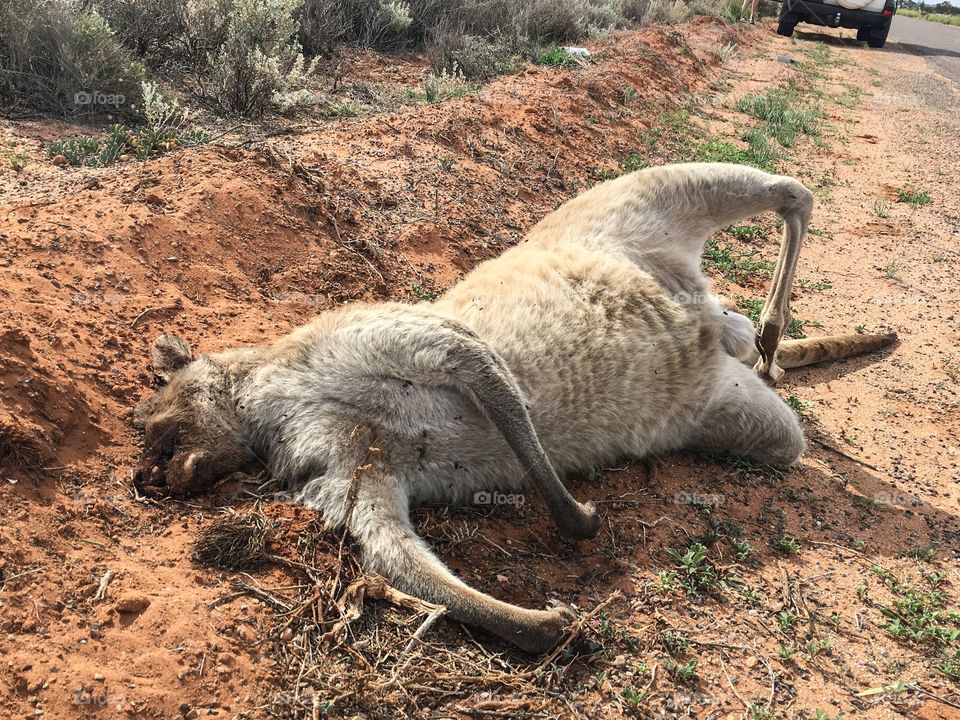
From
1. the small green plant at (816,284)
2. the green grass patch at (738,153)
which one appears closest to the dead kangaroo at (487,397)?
the small green plant at (816,284)

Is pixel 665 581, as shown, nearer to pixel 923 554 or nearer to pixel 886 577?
pixel 886 577

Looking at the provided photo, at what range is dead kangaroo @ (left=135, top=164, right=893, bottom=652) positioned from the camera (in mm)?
3273

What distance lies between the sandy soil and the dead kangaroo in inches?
7.0

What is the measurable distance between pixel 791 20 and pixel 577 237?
70.1ft

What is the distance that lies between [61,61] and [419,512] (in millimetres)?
6114

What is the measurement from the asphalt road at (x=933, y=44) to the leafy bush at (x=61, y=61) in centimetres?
1872

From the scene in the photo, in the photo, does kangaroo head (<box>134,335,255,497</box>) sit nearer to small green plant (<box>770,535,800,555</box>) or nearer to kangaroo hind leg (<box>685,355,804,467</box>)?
kangaroo hind leg (<box>685,355,804,467</box>)

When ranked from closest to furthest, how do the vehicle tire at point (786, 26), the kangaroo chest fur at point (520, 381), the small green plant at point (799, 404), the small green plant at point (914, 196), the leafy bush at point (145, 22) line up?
1. the kangaroo chest fur at point (520, 381)
2. the small green plant at point (799, 404)
3. the leafy bush at point (145, 22)
4. the small green plant at point (914, 196)
5. the vehicle tire at point (786, 26)

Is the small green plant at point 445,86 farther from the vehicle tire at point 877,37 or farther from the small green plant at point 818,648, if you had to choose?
the vehicle tire at point 877,37

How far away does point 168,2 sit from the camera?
28.6ft

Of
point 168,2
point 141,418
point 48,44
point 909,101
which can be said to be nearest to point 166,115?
point 48,44

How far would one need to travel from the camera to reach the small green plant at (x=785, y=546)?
3.67 meters

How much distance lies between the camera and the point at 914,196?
9031 mm

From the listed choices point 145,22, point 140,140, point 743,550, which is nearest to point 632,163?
point 140,140
